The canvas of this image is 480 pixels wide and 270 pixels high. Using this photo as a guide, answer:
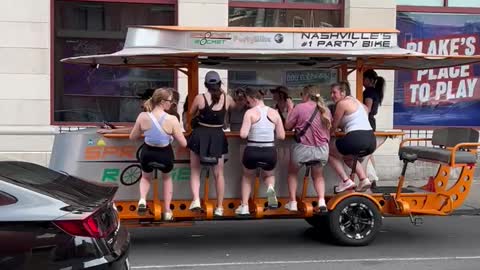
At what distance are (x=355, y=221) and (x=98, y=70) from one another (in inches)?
268

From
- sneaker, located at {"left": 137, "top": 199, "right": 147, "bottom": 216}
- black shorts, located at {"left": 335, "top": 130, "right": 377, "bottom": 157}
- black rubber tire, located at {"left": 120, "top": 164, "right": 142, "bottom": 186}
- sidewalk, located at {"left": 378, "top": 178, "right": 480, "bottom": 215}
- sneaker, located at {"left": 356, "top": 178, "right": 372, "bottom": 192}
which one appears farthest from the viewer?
sidewalk, located at {"left": 378, "top": 178, "right": 480, "bottom": 215}

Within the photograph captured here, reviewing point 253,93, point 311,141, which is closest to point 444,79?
point 311,141

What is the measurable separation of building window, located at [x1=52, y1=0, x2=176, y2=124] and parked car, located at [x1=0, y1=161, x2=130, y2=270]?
816 cm

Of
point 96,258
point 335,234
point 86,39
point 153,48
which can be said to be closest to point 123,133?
point 153,48

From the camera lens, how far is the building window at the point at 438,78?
13883 mm

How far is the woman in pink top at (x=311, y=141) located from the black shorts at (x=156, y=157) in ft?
4.72

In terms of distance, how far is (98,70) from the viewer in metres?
12.9

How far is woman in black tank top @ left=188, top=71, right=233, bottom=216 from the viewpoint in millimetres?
7543

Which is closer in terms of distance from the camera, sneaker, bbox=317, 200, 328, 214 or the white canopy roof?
the white canopy roof

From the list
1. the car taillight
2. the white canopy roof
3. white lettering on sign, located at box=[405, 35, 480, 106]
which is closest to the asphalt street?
the white canopy roof

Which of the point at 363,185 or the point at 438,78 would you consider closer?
the point at 363,185

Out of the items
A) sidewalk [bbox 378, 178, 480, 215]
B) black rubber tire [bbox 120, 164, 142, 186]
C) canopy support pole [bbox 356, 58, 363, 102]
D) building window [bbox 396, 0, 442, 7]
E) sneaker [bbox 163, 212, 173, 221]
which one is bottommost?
sidewalk [bbox 378, 178, 480, 215]

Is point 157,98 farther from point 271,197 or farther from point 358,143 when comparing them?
point 358,143

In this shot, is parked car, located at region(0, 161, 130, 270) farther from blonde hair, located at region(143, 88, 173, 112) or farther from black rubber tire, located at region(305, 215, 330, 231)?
black rubber tire, located at region(305, 215, 330, 231)
